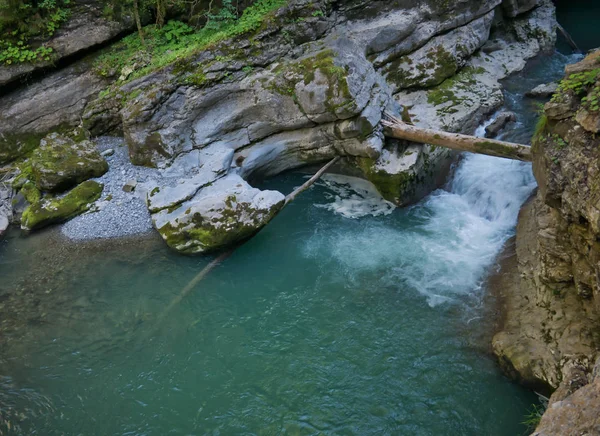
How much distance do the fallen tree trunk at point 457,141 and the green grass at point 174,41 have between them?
4779mm

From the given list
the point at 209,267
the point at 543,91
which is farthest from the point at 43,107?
the point at 543,91

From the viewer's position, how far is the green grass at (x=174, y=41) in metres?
13.0

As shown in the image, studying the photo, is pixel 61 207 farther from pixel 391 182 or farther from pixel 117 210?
pixel 391 182

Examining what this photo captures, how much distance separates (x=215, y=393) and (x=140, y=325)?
7.77 feet

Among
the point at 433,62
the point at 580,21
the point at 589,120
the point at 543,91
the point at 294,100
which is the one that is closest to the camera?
the point at 589,120

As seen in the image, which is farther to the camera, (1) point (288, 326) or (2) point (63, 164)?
(2) point (63, 164)

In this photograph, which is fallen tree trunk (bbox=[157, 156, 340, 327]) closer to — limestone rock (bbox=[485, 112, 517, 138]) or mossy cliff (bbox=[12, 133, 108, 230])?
mossy cliff (bbox=[12, 133, 108, 230])

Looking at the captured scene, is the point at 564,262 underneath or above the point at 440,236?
above

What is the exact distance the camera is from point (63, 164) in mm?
12258

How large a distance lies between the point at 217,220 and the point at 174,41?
23.1ft

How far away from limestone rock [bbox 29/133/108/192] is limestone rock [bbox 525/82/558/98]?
12827mm

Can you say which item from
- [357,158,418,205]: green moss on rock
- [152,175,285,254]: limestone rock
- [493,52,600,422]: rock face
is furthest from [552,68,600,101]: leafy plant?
[152,175,285,254]: limestone rock

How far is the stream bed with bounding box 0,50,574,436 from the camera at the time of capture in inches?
286

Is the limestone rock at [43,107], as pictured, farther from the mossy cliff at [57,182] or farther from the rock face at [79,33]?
the mossy cliff at [57,182]
